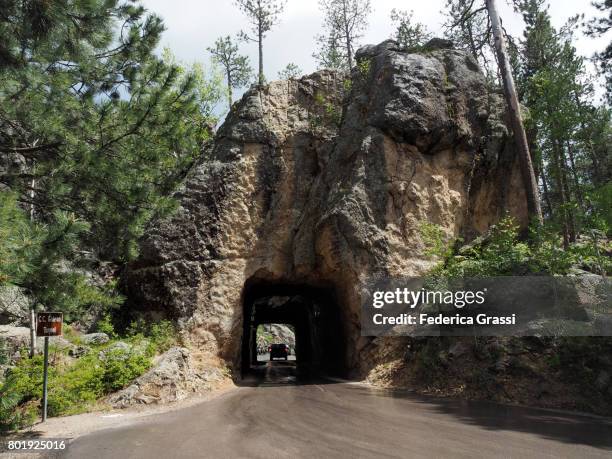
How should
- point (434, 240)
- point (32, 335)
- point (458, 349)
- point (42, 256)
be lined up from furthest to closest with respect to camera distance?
point (434, 240), point (458, 349), point (32, 335), point (42, 256)

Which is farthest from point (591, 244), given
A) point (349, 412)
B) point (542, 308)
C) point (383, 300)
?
point (349, 412)

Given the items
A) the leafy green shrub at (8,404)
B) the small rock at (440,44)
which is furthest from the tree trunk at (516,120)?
the leafy green shrub at (8,404)

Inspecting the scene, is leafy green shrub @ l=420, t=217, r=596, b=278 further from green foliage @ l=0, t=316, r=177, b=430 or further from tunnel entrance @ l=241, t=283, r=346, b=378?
green foliage @ l=0, t=316, r=177, b=430

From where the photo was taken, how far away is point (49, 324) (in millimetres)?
8125

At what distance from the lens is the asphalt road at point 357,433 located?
19.4ft

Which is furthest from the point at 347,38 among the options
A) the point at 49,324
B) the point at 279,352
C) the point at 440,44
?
the point at 49,324

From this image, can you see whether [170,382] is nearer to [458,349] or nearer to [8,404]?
[8,404]

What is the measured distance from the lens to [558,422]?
24.9ft

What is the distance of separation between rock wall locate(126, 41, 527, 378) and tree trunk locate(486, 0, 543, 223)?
4.35 feet

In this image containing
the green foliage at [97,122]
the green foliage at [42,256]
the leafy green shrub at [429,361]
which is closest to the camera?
the green foliage at [42,256]

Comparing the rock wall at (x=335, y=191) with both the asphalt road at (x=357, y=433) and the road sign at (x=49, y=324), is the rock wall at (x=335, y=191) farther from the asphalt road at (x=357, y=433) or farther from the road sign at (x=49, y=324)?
the road sign at (x=49, y=324)

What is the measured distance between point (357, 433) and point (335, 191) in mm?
10394

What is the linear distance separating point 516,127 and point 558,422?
11506 mm

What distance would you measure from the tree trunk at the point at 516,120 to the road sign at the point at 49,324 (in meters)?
13.8
